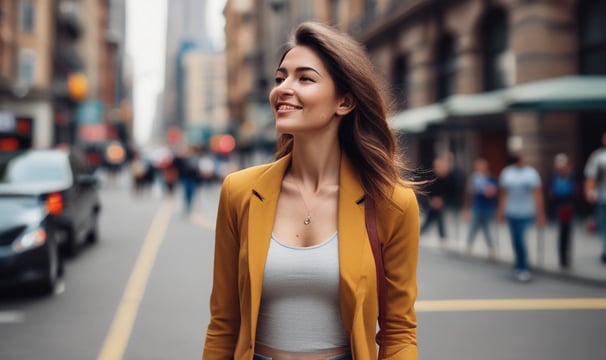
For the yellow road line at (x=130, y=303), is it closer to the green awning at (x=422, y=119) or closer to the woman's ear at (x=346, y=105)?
the woman's ear at (x=346, y=105)

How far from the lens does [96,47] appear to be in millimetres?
76375

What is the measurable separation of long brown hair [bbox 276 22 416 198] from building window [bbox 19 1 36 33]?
1812 inches

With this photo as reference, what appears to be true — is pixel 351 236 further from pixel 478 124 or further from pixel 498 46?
pixel 498 46

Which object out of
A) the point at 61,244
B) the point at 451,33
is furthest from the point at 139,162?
the point at 61,244

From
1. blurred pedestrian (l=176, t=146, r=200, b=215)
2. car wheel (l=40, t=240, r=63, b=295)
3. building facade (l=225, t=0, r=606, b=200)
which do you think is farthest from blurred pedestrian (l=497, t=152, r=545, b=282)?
blurred pedestrian (l=176, t=146, r=200, b=215)

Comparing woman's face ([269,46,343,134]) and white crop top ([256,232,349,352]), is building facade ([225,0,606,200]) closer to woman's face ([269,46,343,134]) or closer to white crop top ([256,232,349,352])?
woman's face ([269,46,343,134])

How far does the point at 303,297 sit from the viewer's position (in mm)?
2064

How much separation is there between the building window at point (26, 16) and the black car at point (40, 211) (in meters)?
34.9

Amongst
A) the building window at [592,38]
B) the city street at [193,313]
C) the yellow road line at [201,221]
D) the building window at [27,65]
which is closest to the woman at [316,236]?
the city street at [193,313]

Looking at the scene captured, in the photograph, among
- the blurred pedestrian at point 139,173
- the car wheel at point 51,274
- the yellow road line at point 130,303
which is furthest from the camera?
the blurred pedestrian at point 139,173

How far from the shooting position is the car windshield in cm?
952

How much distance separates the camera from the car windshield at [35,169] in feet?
31.2

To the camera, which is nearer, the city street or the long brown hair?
the long brown hair

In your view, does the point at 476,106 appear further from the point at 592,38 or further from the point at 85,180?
the point at 85,180
